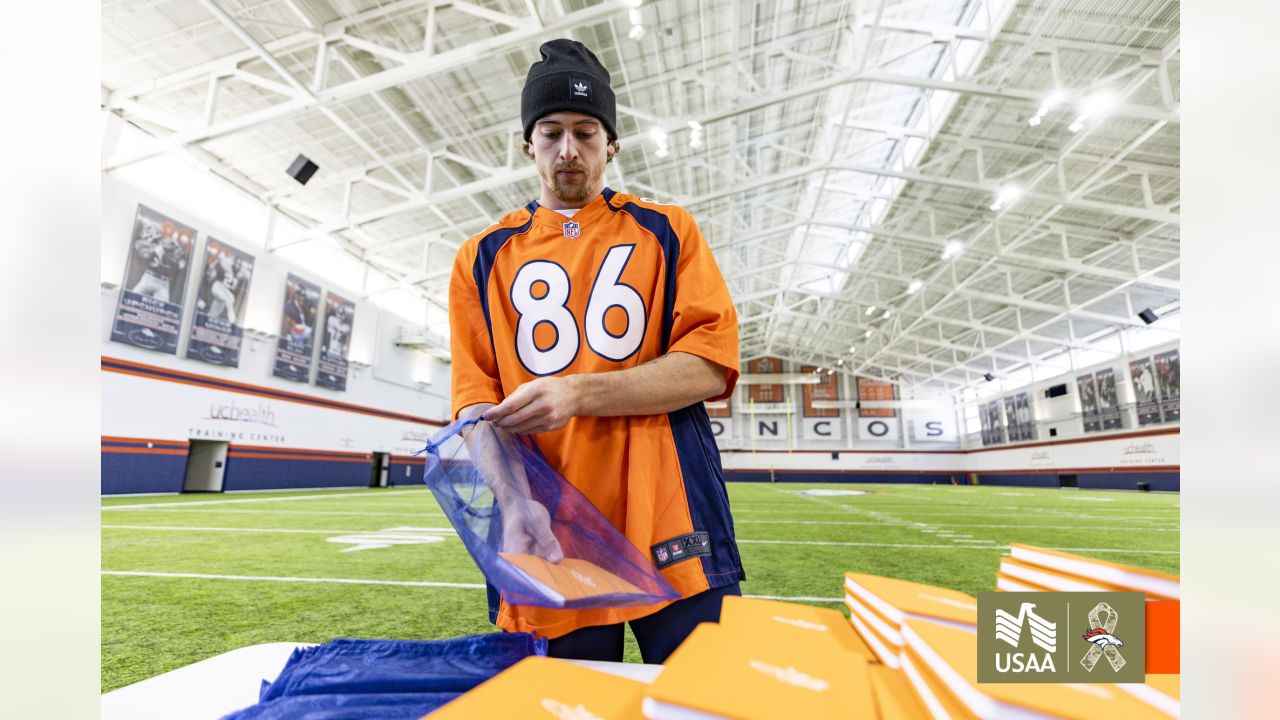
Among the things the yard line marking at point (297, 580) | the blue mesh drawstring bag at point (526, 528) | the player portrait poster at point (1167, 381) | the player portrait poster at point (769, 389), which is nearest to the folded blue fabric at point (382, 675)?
the blue mesh drawstring bag at point (526, 528)

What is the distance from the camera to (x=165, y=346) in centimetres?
1017

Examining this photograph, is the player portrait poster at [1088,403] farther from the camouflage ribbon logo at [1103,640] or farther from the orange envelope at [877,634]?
the camouflage ribbon logo at [1103,640]

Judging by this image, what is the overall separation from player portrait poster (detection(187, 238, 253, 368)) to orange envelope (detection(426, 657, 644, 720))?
1288 centimetres

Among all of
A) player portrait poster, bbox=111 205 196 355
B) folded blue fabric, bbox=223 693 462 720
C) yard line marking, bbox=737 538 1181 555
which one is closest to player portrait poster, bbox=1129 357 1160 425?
yard line marking, bbox=737 538 1181 555

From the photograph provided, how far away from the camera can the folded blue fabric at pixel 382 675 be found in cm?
79

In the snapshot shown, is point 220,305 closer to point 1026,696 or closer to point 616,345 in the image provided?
point 616,345

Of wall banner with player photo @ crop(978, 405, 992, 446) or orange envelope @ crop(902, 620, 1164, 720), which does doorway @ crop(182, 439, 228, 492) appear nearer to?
orange envelope @ crop(902, 620, 1164, 720)

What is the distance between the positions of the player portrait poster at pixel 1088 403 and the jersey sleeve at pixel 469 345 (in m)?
24.1

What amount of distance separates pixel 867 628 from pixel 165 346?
1260cm

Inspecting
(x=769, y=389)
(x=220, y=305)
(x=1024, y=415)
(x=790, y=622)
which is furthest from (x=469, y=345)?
(x=769, y=389)

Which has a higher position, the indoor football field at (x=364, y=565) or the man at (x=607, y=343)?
the man at (x=607, y=343)

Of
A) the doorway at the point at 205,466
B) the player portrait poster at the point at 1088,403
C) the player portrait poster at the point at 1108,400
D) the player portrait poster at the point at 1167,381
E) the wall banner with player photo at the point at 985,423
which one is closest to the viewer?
the doorway at the point at 205,466

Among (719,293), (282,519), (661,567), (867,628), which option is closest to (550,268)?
(719,293)

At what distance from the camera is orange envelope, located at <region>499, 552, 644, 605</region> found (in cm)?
68
